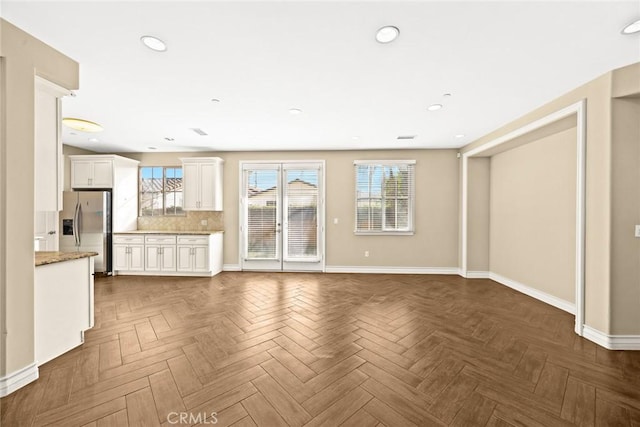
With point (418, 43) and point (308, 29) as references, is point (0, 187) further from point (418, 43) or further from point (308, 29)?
point (418, 43)

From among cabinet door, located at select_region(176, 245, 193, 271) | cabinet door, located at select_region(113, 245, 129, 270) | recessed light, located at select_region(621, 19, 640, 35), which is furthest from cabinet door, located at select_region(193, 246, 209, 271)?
recessed light, located at select_region(621, 19, 640, 35)

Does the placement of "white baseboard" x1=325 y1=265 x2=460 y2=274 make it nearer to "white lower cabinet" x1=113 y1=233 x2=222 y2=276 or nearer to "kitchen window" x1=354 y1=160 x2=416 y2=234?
"kitchen window" x1=354 y1=160 x2=416 y2=234

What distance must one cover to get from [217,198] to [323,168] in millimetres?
2387

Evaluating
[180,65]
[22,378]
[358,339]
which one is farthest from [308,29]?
[22,378]

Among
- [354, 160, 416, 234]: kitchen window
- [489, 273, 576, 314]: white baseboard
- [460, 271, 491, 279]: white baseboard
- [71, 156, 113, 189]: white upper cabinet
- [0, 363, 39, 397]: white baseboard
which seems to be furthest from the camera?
[354, 160, 416, 234]: kitchen window

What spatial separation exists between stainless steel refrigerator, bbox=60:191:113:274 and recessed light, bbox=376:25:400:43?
568cm

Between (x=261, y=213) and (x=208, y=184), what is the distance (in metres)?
1.27

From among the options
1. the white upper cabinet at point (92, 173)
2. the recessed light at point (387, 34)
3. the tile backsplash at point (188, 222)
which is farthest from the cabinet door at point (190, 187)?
the recessed light at point (387, 34)

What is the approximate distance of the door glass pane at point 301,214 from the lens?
5.42 meters

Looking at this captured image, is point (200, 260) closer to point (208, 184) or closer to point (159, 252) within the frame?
point (159, 252)

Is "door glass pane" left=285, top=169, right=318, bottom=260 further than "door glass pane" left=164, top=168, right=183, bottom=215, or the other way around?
"door glass pane" left=164, top=168, right=183, bottom=215

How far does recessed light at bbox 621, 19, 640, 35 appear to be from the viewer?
1749 millimetres

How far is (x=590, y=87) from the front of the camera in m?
2.53

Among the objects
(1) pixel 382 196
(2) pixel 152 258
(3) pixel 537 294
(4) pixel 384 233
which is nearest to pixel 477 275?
(3) pixel 537 294
